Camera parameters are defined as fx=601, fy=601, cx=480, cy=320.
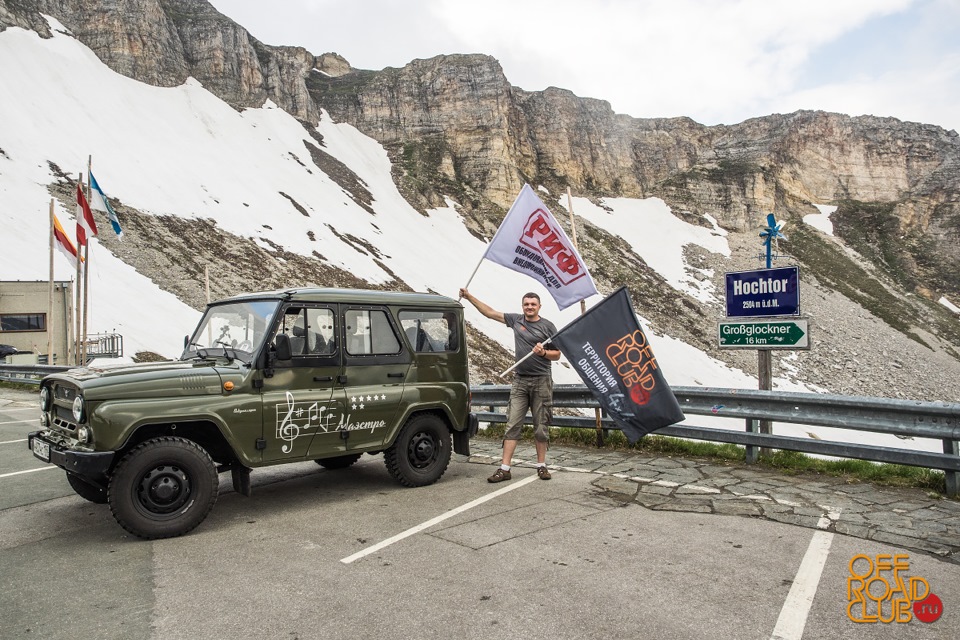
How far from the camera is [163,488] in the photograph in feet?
16.8

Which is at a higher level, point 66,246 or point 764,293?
point 66,246

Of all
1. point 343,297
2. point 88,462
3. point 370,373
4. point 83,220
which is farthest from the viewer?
point 83,220

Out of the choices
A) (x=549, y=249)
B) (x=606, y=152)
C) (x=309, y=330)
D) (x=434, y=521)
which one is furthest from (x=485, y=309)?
(x=606, y=152)

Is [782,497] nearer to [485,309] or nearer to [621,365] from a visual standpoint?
[621,365]

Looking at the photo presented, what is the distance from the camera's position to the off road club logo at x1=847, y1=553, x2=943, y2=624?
3.56m

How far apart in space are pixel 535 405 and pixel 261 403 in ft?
10.3

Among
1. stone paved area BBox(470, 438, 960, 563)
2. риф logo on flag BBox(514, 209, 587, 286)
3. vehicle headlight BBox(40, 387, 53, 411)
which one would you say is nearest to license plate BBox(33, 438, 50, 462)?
vehicle headlight BBox(40, 387, 53, 411)

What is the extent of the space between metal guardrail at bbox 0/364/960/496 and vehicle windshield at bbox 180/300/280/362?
15.1 feet

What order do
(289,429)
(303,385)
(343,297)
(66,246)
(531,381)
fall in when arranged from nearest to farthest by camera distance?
(289,429) < (303,385) < (343,297) < (531,381) < (66,246)

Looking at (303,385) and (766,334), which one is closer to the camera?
(303,385)

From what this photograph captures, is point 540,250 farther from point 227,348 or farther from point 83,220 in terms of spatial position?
point 83,220

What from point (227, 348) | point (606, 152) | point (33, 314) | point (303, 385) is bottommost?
point (303, 385)

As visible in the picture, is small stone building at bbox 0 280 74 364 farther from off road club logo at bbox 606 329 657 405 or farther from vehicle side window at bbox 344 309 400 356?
off road club logo at bbox 606 329 657 405

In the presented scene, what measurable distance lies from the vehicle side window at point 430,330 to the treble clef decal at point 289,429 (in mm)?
1628
